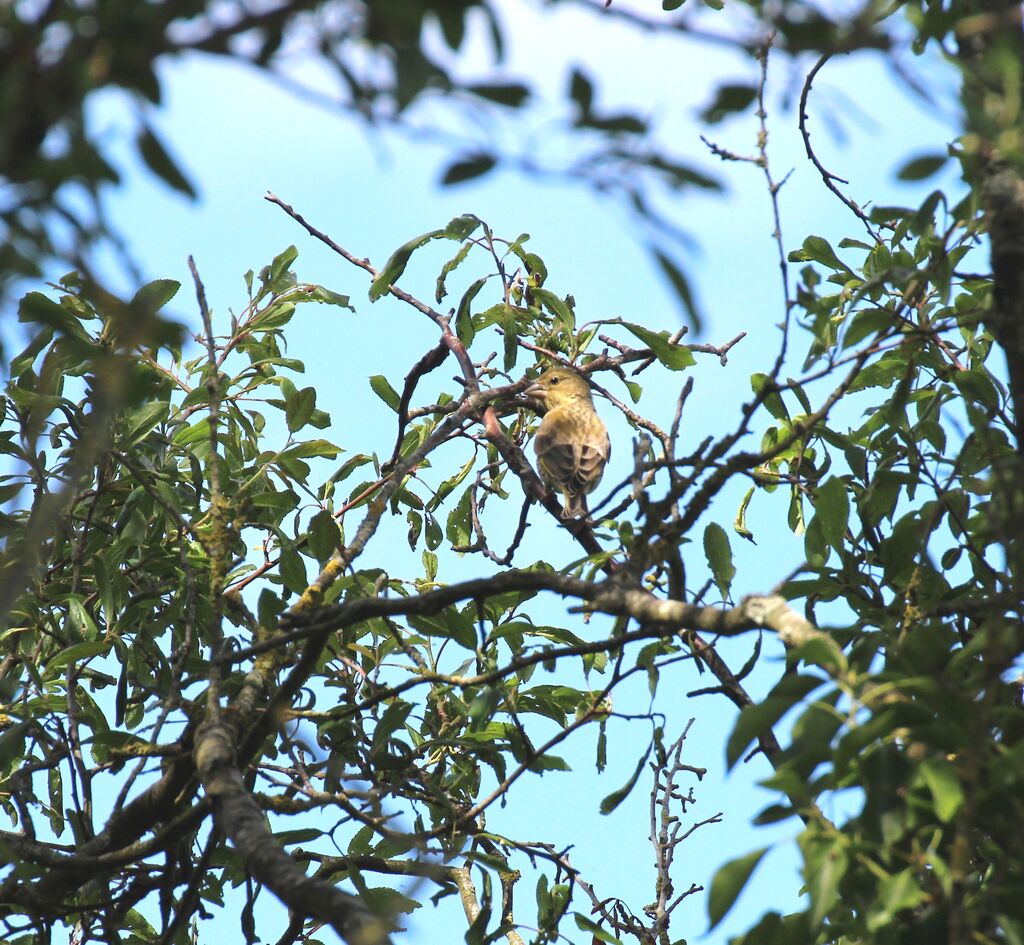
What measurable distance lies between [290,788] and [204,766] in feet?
2.32

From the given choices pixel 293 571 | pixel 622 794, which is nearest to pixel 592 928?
pixel 622 794

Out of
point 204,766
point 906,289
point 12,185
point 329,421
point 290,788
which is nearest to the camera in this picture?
point 12,185

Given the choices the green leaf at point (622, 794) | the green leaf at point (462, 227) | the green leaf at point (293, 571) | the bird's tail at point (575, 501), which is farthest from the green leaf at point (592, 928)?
the bird's tail at point (575, 501)

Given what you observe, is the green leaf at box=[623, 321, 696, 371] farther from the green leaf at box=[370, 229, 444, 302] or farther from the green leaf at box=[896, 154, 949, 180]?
the green leaf at box=[896, 154, 949, 180]

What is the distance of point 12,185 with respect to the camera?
1.67 meters

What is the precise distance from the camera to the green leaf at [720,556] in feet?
10.6

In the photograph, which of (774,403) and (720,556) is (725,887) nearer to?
(720,556)

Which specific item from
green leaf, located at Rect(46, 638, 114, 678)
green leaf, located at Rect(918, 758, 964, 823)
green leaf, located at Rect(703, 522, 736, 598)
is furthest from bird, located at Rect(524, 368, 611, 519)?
green leaf, located at Rect(918, 758, 964, 823)

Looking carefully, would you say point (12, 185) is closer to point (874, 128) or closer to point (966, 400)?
point (874, 128)

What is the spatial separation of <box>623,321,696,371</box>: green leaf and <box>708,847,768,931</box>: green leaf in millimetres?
2491

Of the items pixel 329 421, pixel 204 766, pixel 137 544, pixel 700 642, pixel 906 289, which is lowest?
pixel 204 766

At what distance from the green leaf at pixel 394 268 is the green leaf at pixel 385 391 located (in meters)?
0.39

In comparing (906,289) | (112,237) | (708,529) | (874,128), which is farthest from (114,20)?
(708,529)

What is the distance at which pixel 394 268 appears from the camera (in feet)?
13.7
